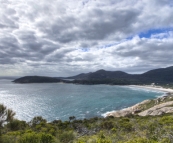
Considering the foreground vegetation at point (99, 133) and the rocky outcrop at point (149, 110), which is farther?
the rocky outcrop at point (149, 110)

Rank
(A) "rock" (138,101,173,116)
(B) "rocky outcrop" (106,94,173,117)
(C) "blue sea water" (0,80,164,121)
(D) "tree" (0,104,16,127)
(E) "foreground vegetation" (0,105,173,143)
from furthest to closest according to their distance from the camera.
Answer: (C) "blue sea water" (0,80,164,121) < (B) "rocky outcrop" (106,94,173,117) < (A) "rock" (138,101,173,116) < (D) "tree" (0,104,16,127) < (E) "foreground vegetation" (0,105,173,143)

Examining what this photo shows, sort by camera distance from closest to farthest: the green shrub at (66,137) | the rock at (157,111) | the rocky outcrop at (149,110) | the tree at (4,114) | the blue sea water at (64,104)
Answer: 1. the green shrub at (66,137)
2. the tree at (4,114)
3. the rock at (157,111)
4. the rocky outcrop at (149,110)
5. the blue sea water at (64,104)

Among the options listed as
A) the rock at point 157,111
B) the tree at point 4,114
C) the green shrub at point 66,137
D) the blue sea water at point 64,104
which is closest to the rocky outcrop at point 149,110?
the rock at point 157,111

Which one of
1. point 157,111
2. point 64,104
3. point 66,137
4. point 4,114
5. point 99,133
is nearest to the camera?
point 66,137

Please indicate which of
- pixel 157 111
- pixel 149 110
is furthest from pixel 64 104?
pixel 157 111

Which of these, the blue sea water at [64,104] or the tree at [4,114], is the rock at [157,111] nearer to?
the blue sea water at [64,104]

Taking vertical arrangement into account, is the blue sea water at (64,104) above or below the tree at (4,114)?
below

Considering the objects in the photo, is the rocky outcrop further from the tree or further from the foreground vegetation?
the tree

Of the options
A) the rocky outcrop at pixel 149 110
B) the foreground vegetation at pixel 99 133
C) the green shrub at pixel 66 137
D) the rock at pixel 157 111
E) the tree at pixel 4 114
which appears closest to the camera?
the foreground vegetation at pixel 99 133

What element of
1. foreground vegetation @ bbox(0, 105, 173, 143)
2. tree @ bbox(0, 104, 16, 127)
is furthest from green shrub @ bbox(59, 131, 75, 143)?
tree @ bbox(0, 104, 16, 127)

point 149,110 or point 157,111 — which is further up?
point 157,111

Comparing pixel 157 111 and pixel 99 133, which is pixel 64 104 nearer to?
pixel 157 111

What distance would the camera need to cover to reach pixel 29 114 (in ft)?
232

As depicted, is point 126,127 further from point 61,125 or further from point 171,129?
point 61,125
